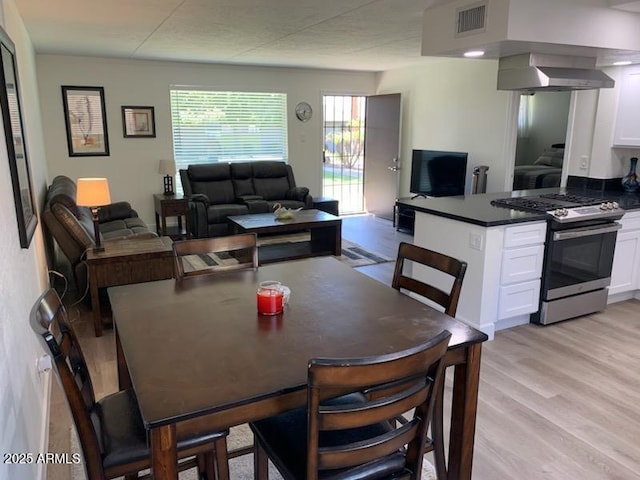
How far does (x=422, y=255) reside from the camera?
211 centimetres

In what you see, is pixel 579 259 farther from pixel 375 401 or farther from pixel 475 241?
pixel 375 401

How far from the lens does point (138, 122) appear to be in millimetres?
6555

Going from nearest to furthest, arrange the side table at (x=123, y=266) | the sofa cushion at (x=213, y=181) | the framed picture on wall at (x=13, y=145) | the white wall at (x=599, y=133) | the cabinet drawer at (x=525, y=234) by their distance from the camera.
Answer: the framed picture on wall at (x=13, y=145) < the cabinet drawer at (x=525, y=234) < the side table at (x=123, y=266) < the white wall at (x=599, y=133) < the sofa cushion at (x=213, y=181)

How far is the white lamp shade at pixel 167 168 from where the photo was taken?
648 cm

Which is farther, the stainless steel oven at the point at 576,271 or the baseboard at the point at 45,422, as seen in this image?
the stainless steel oven at the point at 576,271

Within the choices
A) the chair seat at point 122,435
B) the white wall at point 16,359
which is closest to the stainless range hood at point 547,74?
the chair seat at point 122,435

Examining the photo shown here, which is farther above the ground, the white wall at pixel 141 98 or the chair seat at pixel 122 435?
the white wall at pixel 141 98

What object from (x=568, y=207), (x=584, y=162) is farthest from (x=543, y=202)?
(x=584, y=162)

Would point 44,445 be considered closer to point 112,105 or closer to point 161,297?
point 161,297

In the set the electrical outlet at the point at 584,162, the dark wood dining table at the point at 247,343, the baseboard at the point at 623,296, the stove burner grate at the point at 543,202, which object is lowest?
the baseboard at the point at 623,296

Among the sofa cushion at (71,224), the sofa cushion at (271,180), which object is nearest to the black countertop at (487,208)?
the sofa cushion at (71,224)

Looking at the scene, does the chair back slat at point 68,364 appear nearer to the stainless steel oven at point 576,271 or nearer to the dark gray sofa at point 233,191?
the stainless steel oven at point 576,271

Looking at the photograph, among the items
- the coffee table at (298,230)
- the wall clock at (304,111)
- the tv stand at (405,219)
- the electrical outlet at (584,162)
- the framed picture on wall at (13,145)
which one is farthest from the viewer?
the wall clock at (304,111)

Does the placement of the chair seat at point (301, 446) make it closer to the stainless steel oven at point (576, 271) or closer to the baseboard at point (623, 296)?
the stainless steel oven at point (576, 271)
